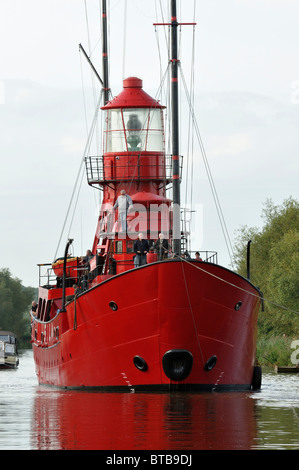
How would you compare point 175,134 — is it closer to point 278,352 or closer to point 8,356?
point 278,352

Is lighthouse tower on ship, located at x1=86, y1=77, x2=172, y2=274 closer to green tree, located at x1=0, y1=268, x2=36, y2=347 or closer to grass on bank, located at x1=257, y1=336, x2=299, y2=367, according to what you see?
grass on bank, located at x1=257, y1=336, x2=299, y2=367

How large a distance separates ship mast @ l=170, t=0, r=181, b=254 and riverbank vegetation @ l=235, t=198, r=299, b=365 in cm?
2157

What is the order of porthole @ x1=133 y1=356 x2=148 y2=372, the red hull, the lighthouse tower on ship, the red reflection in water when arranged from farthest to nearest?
the lighthouse tower on ship, porthole @ x1=133 y1=356 x2=148 y2=372, the red hull, the red reflection in water

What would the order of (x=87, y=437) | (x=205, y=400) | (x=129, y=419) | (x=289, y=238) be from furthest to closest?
1. (x=289, y=238)
2. (x=205, y=400)
3. (x=129, y=419)
4. (x=87, y=437)

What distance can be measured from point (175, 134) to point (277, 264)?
36953 mm

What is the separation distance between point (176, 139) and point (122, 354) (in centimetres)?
554

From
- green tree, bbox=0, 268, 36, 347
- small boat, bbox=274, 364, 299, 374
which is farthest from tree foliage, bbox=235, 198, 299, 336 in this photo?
green tree, bbox=0, 268, 36, 347

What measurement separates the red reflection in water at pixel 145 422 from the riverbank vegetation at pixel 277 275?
22128 mm

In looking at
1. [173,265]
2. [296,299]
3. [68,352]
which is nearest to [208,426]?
[173,265]

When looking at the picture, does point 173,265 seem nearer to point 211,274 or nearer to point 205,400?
point 211,274

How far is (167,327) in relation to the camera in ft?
86.2

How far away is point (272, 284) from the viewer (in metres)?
61.4

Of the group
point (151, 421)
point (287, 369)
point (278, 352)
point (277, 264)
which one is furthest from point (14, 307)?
point (151, 421)

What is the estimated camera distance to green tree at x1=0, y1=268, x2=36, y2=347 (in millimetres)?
119000
